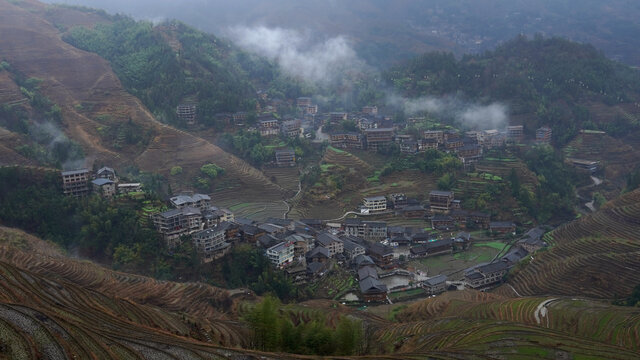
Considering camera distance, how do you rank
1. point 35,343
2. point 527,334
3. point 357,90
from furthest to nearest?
point 357,90 → point 527,334 → point 35,343

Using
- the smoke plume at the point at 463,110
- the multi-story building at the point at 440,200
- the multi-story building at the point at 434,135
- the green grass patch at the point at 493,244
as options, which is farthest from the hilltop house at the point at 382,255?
the smoke plume at the point at 463,110

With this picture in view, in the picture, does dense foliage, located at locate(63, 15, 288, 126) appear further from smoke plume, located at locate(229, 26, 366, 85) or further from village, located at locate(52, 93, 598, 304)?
village, located at locate(52, 93, 598, 304)

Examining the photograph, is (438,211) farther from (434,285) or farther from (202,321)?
(202,321)

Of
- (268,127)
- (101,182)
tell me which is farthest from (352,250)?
(268,127)

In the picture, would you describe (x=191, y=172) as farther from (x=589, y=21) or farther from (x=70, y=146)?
(x=589, y=21)

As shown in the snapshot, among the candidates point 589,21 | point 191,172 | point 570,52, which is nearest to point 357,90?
point 570,52

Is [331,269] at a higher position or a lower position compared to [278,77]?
lower

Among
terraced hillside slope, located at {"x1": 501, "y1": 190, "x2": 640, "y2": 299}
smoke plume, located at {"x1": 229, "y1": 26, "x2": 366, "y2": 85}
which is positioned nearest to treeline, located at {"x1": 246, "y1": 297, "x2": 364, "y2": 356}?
terraced hillside slope, located at {"x1": 501, "y1": 190, "x2": 640, "y2": 299}
